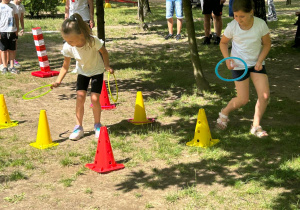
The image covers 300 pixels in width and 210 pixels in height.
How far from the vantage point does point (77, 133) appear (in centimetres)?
685

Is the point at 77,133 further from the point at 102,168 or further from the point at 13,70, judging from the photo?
the point at 13,70

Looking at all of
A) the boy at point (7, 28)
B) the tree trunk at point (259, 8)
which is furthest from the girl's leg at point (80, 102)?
the tree trunk at point (259, 8)

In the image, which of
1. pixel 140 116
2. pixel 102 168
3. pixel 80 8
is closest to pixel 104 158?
pixel 102 168

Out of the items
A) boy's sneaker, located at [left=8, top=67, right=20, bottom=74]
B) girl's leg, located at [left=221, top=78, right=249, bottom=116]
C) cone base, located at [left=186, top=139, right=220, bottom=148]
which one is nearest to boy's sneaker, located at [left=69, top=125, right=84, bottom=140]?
cone base, located at [left=186, top=139, right=220, bottom=148]

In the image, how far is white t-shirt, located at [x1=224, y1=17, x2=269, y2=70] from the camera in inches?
251

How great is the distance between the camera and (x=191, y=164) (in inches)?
230

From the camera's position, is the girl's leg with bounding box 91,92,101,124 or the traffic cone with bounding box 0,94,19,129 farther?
the traffic cone with bounding box 0,94,19,129

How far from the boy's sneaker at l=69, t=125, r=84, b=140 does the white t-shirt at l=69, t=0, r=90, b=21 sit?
433 cm

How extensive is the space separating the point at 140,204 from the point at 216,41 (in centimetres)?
958

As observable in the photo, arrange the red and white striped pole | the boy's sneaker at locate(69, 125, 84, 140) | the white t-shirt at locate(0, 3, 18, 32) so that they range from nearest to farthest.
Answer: the boy's sneaker at locate(69, 125, 84, 140), the white t-shirt at locate(0, 3, 18, 32), the red and white striped pole

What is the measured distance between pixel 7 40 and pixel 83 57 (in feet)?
15.7

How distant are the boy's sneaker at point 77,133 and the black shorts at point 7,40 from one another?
15.7 feet

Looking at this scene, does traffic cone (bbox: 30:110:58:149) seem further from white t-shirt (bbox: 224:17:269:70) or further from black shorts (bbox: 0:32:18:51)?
black shorts (bbox: 0:32:18:51)

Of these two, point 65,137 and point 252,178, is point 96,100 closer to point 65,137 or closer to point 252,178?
point 65,137
